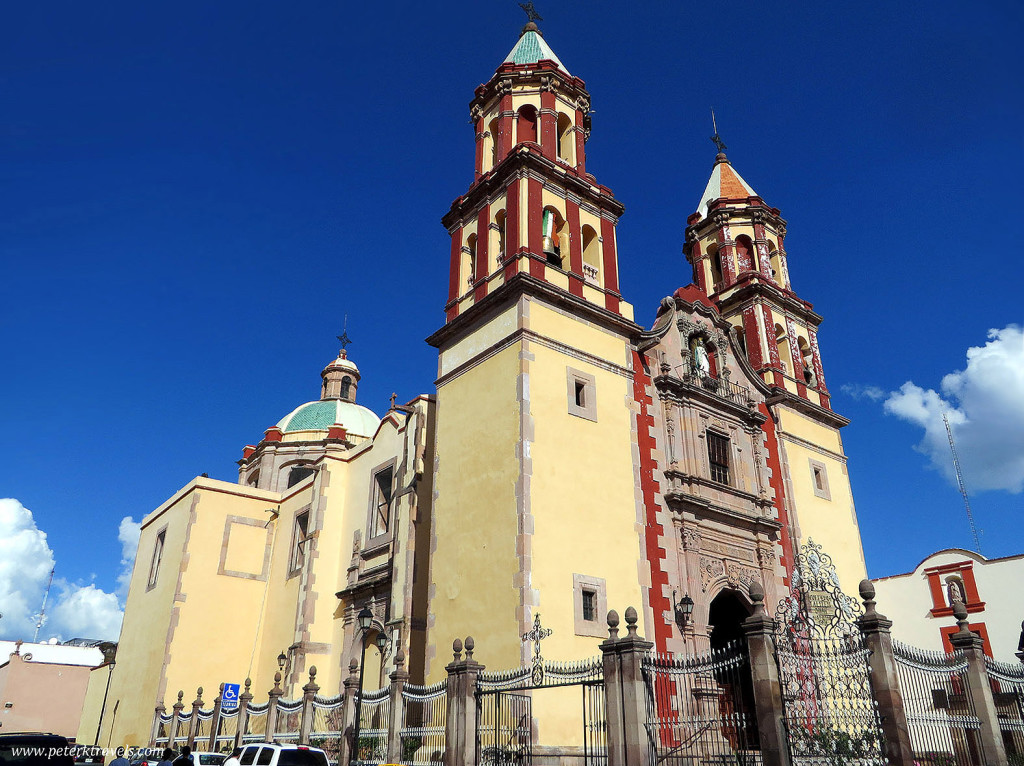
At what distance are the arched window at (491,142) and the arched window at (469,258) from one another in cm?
262

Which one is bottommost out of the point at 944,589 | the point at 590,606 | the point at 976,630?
the point at 590,606

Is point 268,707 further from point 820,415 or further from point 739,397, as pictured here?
point 820,415

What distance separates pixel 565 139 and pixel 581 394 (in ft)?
29.6

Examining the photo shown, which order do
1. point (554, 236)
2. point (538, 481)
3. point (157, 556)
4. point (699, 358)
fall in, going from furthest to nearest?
point (157, 556), point (699, 358), point (554, 236), point (538, 481)

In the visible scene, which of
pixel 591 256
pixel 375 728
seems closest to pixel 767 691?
pixel 375 728

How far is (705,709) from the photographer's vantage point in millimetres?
17453

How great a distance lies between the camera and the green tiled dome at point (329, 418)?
4109 cm

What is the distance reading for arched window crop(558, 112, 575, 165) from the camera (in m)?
23.9

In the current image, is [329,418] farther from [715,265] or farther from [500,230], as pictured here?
[500,230]

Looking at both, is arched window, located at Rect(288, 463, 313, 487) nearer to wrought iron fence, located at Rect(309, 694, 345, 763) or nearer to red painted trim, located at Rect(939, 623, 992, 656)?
wrought iron fence, located at Rect(309, 694, 345, 763)

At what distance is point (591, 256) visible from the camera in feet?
73.3

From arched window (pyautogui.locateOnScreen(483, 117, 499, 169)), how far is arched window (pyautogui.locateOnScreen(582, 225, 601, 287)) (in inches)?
146

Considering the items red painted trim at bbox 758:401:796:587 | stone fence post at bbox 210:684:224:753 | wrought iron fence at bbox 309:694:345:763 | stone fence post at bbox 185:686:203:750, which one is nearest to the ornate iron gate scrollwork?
red painted trim at bbox 758:401:796:587

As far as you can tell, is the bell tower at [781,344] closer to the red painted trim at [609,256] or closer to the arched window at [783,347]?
the arched window at [783,347]
